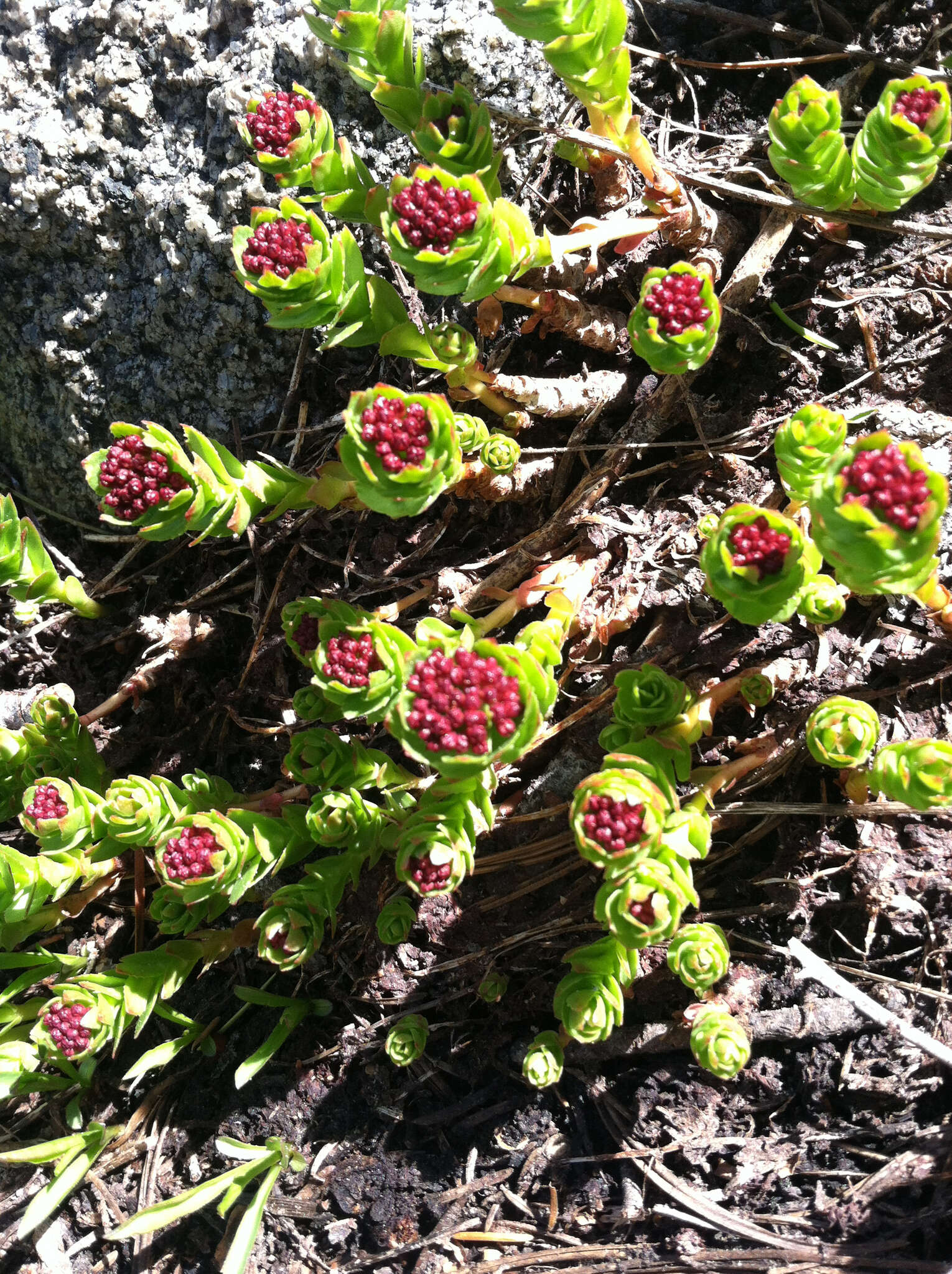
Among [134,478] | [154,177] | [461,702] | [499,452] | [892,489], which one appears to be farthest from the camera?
[154,177]

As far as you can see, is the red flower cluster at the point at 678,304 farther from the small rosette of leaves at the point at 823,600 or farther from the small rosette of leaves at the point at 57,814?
the small rosette of leaves at the point at 57,814

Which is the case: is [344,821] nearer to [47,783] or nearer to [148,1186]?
[47,783]

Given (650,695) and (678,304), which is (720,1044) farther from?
(678,304)

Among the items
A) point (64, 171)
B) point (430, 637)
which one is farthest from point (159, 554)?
point (430, 637)

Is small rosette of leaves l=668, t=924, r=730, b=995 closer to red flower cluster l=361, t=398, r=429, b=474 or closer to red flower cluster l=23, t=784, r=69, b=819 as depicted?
red flower cluster l=361, t=398, r=429, b=474

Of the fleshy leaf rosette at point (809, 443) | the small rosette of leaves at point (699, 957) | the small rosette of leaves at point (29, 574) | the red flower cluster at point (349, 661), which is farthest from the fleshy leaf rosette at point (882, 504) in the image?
the small rosette of leaves at point (29, 574)

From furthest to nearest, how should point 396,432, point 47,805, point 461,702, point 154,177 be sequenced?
point 154,177
point 47,805
point 396,432
point 461,702

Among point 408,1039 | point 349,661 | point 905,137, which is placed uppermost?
point 905,137

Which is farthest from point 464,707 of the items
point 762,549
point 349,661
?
point 762,549

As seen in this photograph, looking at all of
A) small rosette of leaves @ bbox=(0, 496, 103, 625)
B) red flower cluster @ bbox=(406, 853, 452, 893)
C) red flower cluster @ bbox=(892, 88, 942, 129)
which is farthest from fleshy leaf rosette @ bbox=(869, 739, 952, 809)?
small rosette of leaves @ bbox=(0, 496, 103, 625)
